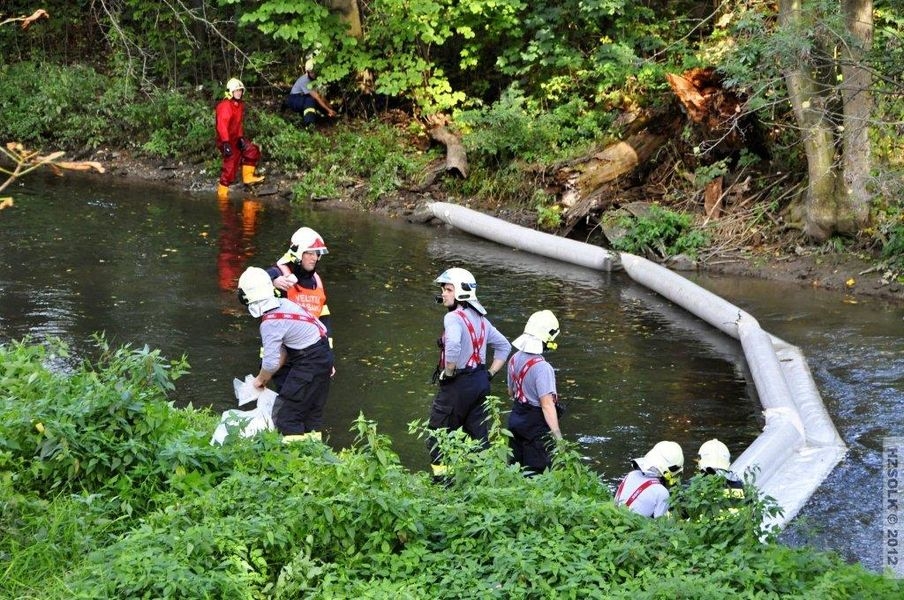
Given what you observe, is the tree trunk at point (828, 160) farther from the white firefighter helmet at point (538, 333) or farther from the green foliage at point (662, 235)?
the white firefighter helmet at point (538, 333)

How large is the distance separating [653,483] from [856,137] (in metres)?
9.31

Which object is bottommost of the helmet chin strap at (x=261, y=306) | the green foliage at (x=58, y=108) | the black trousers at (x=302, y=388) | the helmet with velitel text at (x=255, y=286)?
the green foliage at (x=58, y=108)

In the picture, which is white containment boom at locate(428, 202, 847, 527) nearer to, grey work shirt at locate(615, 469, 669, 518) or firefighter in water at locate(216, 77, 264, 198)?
grey work shirt at locate(615, 469, 669, 518)

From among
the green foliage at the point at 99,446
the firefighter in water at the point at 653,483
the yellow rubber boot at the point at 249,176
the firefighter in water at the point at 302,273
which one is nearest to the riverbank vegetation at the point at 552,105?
the yellow rubber boot at the point at 249,176

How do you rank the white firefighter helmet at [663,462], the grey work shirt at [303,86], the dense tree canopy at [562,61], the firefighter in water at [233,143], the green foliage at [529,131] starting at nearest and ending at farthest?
1. the white firefighter helmet at [663,462]
2. the dense tree canopy at [562,61]
3. the green foliage at [529,131]
4. the firefighter in water at [233,143]
5. the grey work shirt at [303,86]

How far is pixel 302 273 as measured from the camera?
10117mm

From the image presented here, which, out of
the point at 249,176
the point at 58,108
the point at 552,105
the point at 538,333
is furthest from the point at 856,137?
the point at 58,108

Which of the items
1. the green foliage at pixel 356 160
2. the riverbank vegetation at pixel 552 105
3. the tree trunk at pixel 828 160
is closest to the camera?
the tree trunk at pixel 828 160

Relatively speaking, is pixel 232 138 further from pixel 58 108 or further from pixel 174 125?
pixel 58 108

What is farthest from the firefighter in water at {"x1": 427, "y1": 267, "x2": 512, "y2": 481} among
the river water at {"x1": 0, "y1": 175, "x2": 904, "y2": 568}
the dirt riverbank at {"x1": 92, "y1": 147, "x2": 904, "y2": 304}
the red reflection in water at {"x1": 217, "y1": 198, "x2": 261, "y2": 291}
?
the dirt riverbank at {"x1": 92, "y1": 147, "x2": 904, "y2": 304}

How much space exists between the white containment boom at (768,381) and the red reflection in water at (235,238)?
3.62 metres

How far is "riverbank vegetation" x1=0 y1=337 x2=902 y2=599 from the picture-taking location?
629 centimetres

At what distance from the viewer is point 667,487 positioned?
25.8 feet

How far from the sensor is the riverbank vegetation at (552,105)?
1552cm
